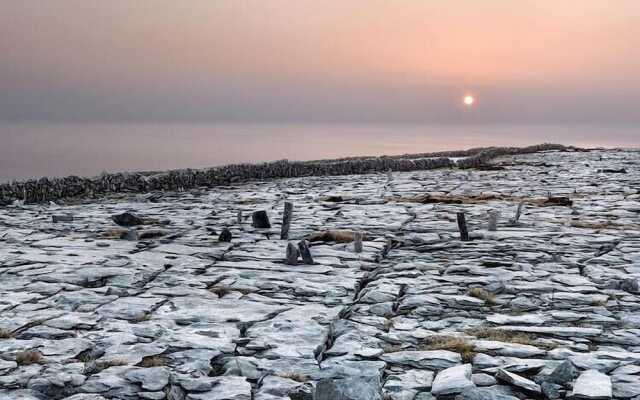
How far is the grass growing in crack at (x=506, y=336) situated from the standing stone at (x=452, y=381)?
35.8 inches

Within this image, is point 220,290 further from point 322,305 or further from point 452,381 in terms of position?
point 452,381

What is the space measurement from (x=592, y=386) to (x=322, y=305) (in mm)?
3358

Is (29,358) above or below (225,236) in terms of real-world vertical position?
below

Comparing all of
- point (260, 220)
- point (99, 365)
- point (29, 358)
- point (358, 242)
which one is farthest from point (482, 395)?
point (260, 220)

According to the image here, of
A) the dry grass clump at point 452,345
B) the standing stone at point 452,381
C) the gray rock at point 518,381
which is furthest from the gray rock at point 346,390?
the dry grass clump at point 452,345

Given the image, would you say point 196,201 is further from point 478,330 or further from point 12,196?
point 478,330

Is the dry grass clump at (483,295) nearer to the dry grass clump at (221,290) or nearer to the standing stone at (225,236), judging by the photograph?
the dry grass clump at (221,290)

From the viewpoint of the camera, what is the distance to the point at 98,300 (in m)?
7.62

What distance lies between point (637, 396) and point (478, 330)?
1.86 meters

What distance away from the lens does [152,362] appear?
5629 millimetres

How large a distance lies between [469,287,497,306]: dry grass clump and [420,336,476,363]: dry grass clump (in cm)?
150

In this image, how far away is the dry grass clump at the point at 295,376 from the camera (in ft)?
17.4

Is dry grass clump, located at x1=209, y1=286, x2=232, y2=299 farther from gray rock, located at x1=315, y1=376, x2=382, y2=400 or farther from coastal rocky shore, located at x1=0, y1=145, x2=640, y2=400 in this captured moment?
gray rock, located at x1=315, y1=376, x2=382, y2=400

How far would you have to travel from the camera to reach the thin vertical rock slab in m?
4.82
